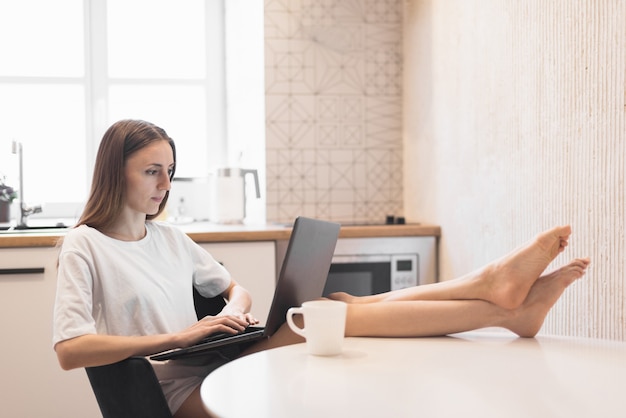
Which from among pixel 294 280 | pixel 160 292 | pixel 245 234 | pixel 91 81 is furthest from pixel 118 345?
pixel 91 81

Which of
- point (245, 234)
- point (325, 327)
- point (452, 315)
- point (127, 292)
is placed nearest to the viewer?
point (325, 327)

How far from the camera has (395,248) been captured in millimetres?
2797

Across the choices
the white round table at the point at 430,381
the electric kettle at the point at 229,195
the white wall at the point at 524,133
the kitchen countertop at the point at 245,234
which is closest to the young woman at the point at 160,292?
the white round table at the point at 430,381

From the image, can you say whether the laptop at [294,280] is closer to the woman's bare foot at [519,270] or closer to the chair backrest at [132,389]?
the chair backrest at [132,389]

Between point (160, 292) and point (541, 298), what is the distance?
0.83m

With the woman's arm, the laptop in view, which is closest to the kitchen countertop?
the laptop

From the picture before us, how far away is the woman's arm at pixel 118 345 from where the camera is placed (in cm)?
138

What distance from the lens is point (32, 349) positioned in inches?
97.3

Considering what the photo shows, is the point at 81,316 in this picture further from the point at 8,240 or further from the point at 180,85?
the point at 180,85

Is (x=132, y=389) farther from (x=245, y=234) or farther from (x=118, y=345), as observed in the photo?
(x=245, y=234)

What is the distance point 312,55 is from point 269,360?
211 cm

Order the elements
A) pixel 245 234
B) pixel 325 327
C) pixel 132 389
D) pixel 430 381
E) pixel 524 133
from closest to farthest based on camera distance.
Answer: pixel 430 381 → pixel 325 327 → pixel 132 389 → pixel 524 133 → pixel 245 234

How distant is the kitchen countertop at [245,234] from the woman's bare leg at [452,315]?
1210mm

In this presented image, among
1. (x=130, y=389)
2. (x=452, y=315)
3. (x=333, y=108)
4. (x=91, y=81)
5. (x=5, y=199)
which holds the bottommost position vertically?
(x=130, y=389)
